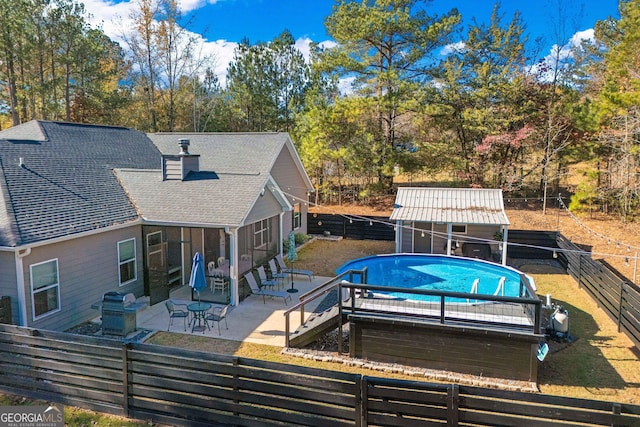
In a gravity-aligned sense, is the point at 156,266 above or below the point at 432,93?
below

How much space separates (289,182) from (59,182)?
33.8 ft

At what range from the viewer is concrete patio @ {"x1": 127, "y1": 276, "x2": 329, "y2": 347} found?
10.2 metres

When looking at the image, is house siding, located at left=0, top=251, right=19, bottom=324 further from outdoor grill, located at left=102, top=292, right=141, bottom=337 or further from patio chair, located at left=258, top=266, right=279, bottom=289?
patio chair, located at left=258, top=266, right=279, bottom=289

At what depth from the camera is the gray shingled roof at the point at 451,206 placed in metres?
16.0

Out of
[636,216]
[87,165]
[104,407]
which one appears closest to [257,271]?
[87,165]

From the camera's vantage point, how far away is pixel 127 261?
12.2m

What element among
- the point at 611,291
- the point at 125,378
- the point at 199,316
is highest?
the point at 125,378

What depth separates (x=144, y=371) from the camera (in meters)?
5.98

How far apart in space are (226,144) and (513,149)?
58.8 ft

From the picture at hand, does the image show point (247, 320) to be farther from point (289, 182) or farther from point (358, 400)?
point (289, 182)

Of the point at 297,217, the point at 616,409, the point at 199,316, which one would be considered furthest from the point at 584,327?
the point at 297,217

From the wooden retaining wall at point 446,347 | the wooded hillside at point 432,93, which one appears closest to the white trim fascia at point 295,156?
the wooded hillside at point 432,93

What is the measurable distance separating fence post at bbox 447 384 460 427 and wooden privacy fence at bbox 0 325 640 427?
1 centimetres

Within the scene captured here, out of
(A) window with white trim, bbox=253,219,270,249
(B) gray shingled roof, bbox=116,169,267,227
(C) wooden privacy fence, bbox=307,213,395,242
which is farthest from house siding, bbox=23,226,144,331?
(C) wooden privacy fence, bbox=307,213,395,242
